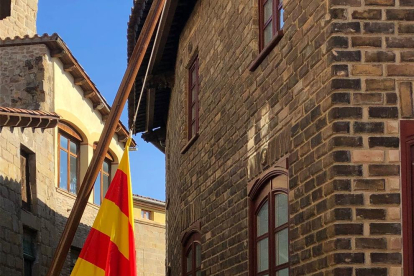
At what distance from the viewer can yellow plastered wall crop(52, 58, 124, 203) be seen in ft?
77.2

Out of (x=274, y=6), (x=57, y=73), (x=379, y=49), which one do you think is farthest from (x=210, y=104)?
(x=57, y=73)

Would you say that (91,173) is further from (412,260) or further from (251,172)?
(412,260)

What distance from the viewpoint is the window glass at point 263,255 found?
30.7 feet

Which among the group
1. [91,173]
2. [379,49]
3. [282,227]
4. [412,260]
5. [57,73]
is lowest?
[412,260]

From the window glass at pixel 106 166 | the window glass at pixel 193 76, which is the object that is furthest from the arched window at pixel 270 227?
the window glass at pixel 106 166

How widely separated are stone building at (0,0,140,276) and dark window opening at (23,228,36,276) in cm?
2

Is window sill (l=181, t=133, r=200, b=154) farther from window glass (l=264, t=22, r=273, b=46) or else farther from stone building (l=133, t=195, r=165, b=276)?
stone building (l=133, t=195, r=165, b=276)

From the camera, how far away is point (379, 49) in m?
7.43

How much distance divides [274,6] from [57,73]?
48.5 feet

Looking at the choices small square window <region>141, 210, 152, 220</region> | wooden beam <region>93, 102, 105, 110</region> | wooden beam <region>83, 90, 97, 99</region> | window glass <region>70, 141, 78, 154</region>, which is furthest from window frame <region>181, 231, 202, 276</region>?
small square window <region>141, 210, 152, 220</region>

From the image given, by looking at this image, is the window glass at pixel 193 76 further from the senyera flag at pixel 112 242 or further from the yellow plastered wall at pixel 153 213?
the yellow plastered wall at pixel 153 213

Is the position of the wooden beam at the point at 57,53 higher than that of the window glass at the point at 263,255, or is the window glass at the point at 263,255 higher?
the wooden beam at the point at 57,53

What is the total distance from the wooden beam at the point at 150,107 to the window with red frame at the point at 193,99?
3194mm

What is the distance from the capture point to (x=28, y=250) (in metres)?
20.7
